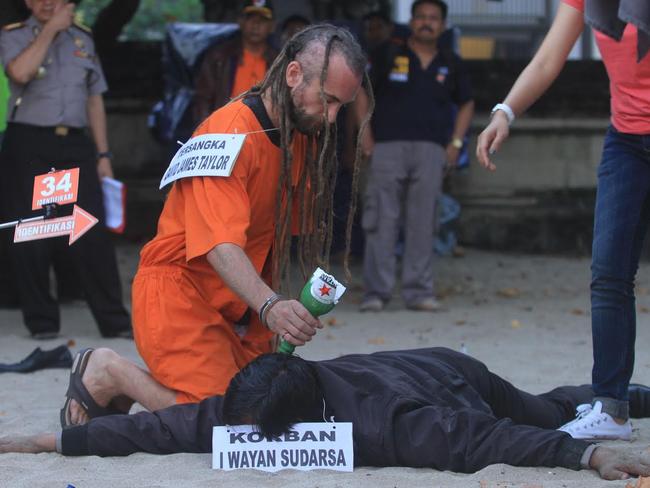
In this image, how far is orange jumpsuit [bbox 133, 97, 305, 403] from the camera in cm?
443

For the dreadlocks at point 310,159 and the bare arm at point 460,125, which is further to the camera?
the bare arm at point 460,125

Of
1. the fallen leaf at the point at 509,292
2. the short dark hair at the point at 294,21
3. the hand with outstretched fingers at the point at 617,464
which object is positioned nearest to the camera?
the hand with outstretched fingers at the point at 617,464

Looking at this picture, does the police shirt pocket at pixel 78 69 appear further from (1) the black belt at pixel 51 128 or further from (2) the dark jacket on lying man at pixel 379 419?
(2) the dark jacket on lying man at pixel 379 419

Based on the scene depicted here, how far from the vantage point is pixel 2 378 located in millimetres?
5980

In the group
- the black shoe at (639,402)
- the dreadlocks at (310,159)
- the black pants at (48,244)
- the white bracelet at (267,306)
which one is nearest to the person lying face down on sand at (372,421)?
the white bracelet at (267,306)

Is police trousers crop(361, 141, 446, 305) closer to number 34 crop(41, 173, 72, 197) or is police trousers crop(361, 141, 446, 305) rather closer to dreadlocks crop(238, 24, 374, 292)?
dreadlocks crop(238, 24, 374, 292)

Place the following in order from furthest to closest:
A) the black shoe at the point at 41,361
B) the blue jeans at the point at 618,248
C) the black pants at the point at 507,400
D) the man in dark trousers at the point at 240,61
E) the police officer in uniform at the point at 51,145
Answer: the man in dark trousers at the point at 240,61 < the police officer in uniform at the point at 51,145 < the black shoe at the point at 41,361 < the black pants at the point at 507,400 < the blue jeans at the point at 618,248

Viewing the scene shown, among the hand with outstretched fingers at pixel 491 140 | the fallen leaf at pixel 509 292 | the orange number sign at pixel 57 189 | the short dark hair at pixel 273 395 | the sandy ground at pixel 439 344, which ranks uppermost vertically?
the hand with outstretched fingers at pixel 491 140

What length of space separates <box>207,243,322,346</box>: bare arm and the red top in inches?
52.3

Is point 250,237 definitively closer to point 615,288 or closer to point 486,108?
point 615,288

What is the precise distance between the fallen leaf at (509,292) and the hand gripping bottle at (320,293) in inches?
205

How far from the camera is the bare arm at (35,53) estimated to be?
6852 mm

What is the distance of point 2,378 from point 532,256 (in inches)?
236

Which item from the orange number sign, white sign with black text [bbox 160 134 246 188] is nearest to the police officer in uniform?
white sign with black text [bbox 160 134 246 188]
